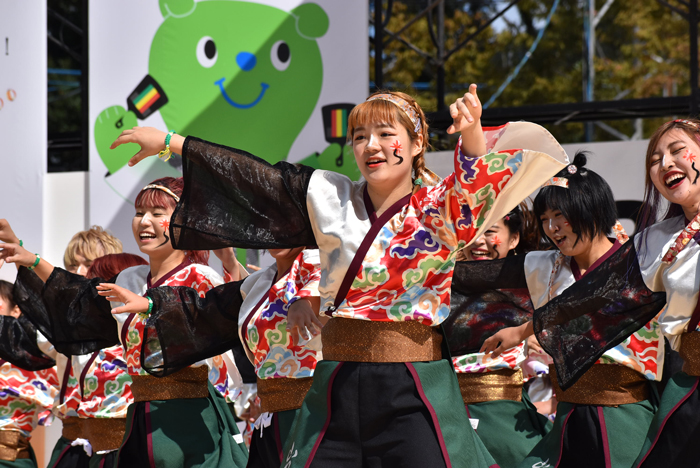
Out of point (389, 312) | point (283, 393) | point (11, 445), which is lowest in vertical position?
point (11, 445)

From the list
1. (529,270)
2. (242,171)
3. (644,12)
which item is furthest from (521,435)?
(644,12)

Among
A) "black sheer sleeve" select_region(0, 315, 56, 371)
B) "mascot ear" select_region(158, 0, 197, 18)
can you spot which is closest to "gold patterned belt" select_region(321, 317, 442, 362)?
"black sheer sleeve" select_region(0, 315, 56, 371)

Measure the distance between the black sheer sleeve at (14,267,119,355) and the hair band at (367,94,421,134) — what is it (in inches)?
69.4

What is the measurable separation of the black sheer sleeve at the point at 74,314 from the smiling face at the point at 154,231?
0.98 ft

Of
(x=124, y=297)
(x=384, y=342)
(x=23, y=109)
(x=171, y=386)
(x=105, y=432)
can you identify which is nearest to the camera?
(x=384, y=342)

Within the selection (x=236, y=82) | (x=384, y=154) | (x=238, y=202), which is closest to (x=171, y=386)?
(x=238, y=202)

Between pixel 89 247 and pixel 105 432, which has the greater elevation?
pixel 89 247

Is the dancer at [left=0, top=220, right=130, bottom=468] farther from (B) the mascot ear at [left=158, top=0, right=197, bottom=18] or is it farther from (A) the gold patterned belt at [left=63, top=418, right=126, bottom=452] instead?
(B) the mascot ear at [left=158, top=0, right=197, bottom=18]

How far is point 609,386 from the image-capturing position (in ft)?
10.6

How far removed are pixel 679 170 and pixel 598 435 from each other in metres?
1.01

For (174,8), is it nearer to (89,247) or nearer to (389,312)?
(89,247)

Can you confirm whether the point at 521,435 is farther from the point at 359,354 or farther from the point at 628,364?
the point at 359,354

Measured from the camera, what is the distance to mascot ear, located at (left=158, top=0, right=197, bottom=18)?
5700mm

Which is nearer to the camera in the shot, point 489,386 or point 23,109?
point 489,386
